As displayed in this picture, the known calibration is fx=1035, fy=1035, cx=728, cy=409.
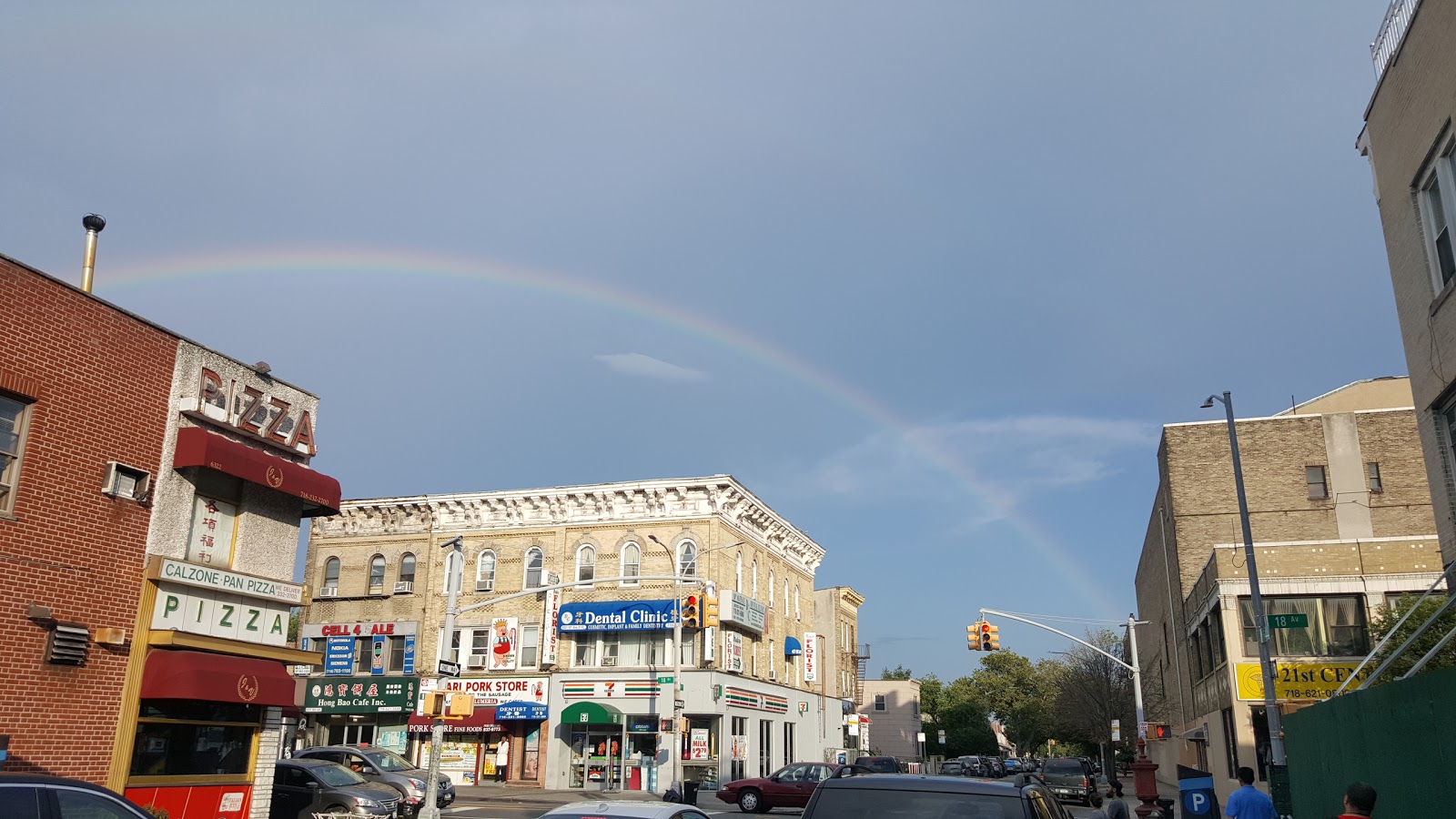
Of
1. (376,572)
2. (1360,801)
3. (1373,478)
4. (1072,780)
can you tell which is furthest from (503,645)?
(1360,801)

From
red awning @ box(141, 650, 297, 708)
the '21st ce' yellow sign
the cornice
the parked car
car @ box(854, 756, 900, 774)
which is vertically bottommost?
the parked car

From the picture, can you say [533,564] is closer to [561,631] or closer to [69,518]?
[561,631]

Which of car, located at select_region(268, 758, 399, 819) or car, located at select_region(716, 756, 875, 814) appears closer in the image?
car, located at select_region(268, 758, 399, 819)

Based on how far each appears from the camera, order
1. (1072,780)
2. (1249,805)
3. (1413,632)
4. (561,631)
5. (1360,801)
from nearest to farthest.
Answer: (1360,801) < (1249,805) < (1413,632) < (1072,780) < (561,631)

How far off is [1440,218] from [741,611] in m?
35.0

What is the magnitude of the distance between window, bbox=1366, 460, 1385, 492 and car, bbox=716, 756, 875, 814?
24.7 m

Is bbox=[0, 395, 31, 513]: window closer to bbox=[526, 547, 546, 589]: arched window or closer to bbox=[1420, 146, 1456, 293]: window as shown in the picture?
bbox=[1420, 146, 1456, 293]: window

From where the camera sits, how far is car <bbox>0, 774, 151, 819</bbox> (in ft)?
22.2

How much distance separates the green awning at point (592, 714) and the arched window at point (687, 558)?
6461 mm

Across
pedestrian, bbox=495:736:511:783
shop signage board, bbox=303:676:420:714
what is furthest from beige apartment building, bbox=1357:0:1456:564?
shop signage board, bbox=303:676:420:714

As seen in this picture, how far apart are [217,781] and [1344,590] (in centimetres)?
2998

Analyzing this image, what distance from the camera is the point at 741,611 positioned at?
4569cm

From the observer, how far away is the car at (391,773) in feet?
81.1

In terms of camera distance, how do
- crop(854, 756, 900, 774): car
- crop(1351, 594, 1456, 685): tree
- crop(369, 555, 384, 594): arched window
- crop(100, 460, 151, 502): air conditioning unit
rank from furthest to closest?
1. crop(369, 555, 384, 594): arched window
2. crop(854, 756, 900, 774): car
3. crop(1351, 594, 1456, 685): tree
4. crop(100, 460, 151, 502): air conditioning unit
